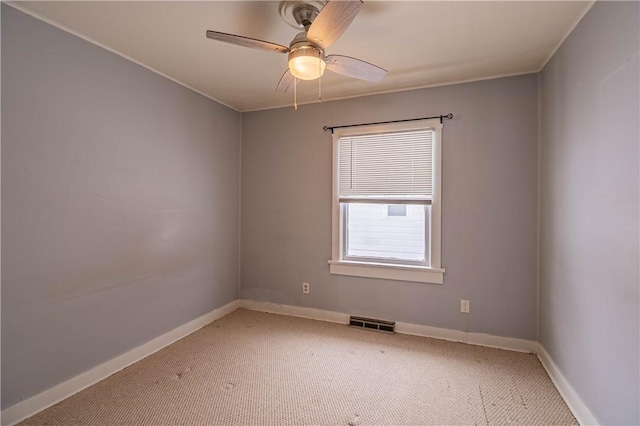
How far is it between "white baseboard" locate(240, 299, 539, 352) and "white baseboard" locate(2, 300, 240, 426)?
0.72 metres

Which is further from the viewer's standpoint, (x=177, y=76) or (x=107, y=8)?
(x=177, y=76)

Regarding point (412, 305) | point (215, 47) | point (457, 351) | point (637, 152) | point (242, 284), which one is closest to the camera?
point (637, 152)

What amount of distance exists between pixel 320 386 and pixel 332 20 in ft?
7.38

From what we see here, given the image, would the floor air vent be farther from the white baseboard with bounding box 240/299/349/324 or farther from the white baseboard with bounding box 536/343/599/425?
the white baseboard with bounding box 536/343/599/425

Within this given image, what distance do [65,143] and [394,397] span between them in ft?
9.05

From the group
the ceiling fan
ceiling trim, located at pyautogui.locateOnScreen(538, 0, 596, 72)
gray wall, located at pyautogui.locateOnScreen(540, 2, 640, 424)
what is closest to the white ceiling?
ceiling trim, located at pyautogui.locateOnScreen(538, 0, 596, 72)

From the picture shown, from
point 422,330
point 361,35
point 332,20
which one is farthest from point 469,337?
point 332,20

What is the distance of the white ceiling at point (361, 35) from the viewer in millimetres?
1779

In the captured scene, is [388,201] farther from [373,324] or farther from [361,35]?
[361,35]

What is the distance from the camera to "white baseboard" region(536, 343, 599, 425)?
5.70 feet

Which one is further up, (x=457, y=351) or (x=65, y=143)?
(x=65, y=143)

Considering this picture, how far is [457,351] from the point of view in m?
2.65

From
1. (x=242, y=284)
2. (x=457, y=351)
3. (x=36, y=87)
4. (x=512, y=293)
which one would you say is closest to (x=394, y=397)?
(x=457, y=351)

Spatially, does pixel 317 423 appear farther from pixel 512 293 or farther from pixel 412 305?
pixel 512 293
